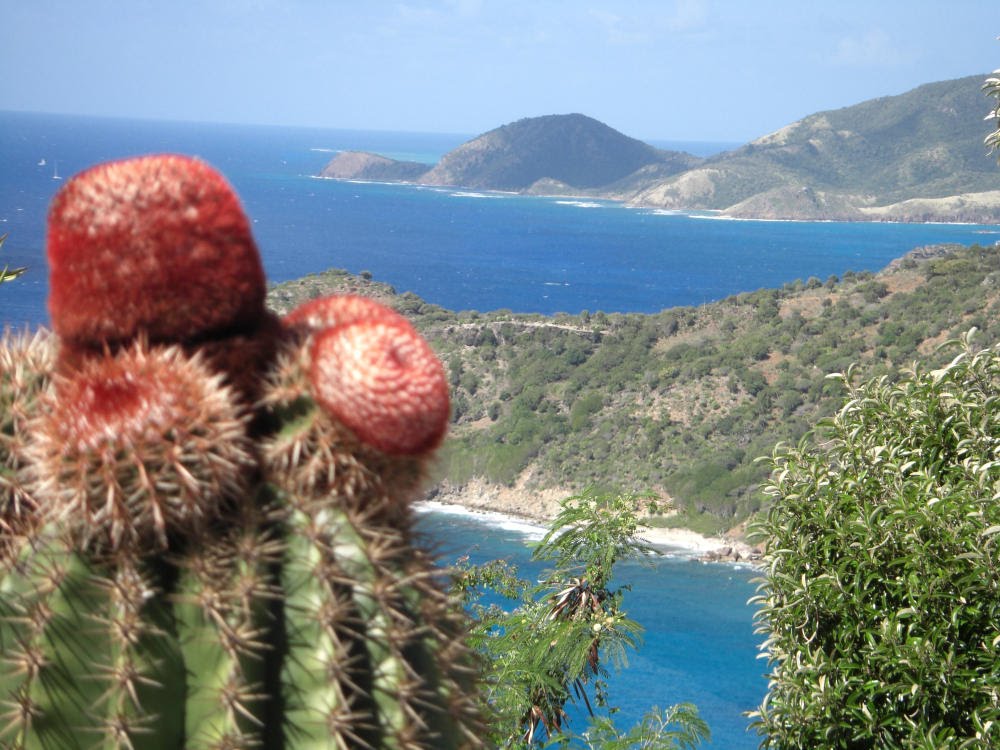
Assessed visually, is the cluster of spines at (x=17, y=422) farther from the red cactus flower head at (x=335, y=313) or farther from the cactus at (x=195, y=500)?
the red cactus flower head at (x=335, y=313)

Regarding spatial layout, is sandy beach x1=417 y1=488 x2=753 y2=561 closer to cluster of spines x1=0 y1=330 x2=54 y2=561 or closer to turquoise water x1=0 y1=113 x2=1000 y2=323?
turquoise water x1=0 y1=113 x2=1000 y2=323

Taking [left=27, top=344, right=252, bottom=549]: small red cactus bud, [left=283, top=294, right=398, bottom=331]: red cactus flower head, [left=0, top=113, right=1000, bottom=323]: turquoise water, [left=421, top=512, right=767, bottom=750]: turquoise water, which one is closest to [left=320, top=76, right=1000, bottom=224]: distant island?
[left=0, top=113, right=1000, bottom=323]: turquoise water

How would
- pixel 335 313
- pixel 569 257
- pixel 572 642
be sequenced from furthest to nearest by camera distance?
pixel 569 257
pixel 572 642
pixel 335 313

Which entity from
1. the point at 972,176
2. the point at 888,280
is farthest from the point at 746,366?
the point at 972,176

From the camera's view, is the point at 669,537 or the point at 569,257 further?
the point at 569,257

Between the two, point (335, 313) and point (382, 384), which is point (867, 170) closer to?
point (335, 313)

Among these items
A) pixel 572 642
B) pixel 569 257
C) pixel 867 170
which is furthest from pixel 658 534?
pixel 867 170

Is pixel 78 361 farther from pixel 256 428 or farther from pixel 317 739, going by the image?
pixel 317 739
